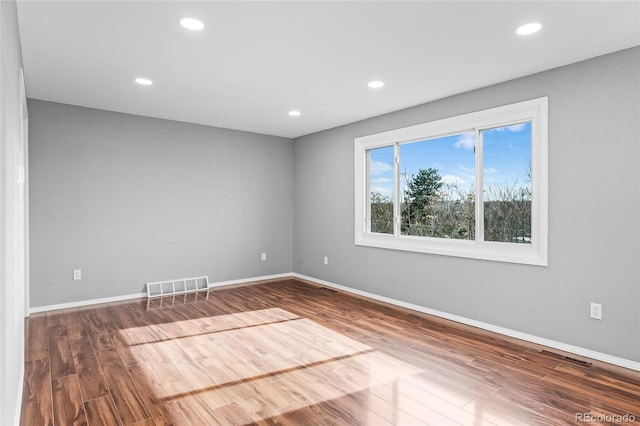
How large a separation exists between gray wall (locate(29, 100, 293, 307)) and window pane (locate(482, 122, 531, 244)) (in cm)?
355

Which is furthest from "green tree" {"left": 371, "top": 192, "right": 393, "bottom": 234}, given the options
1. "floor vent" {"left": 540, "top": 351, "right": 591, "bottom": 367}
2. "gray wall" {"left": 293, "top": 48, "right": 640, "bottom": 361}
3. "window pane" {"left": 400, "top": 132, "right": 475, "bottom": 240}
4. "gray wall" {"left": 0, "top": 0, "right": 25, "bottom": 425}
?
"gray wall" {"left": 0, "top": 0, "right": 25, "bottom": 425}

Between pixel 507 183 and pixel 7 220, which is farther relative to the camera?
pixel 507 183

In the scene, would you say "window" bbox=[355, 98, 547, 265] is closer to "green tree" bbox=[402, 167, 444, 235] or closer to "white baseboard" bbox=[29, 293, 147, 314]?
"green tree" bbox=[402, 167, 444, 235]

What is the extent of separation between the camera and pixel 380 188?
5094 millimetres

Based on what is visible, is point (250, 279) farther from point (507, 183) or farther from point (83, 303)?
point (507, 183)

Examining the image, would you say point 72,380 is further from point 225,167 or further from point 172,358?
point 225,167

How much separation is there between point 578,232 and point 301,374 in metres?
2.56

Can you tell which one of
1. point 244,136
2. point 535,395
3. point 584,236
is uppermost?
point 244,136

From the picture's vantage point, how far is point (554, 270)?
3199mm

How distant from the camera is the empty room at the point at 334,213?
2311 mm

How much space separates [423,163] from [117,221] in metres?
4.02

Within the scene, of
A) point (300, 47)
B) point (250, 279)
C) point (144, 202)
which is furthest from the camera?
point (250, 279)

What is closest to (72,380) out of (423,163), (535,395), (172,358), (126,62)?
(172,358)

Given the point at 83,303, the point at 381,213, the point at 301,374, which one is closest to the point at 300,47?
the point at 301,374
